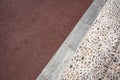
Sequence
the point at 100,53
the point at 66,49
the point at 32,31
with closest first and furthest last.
Answer: the point at 100,53, the point at 66,49, the point at 32,31

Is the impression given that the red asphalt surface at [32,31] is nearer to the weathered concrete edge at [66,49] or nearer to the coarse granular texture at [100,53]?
the weathered concrete edge at [66,49]

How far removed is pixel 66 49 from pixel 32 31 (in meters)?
0.53

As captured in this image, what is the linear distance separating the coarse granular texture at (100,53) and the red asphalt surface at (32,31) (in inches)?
10.9

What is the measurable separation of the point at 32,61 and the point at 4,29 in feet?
2.07

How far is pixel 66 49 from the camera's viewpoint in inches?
72.6

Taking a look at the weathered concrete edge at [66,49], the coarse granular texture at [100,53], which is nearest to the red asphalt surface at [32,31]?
the weathered concrete edge at [66,49]

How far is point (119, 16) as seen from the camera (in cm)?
200

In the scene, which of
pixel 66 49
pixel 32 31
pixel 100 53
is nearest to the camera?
pixel 100 53

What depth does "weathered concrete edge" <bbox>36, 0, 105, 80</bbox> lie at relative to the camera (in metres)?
1.68

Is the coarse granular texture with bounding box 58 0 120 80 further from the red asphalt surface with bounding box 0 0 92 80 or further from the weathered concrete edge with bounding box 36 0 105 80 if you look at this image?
the red asphalt surface with bounding box 0 0 92 80

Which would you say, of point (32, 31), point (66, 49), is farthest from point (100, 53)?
point (32, 31)

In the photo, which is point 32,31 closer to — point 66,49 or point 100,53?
point 66,49

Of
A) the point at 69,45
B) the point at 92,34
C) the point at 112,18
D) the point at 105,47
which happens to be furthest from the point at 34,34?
the point at 112,18

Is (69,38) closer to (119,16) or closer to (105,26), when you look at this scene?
(105,26)
